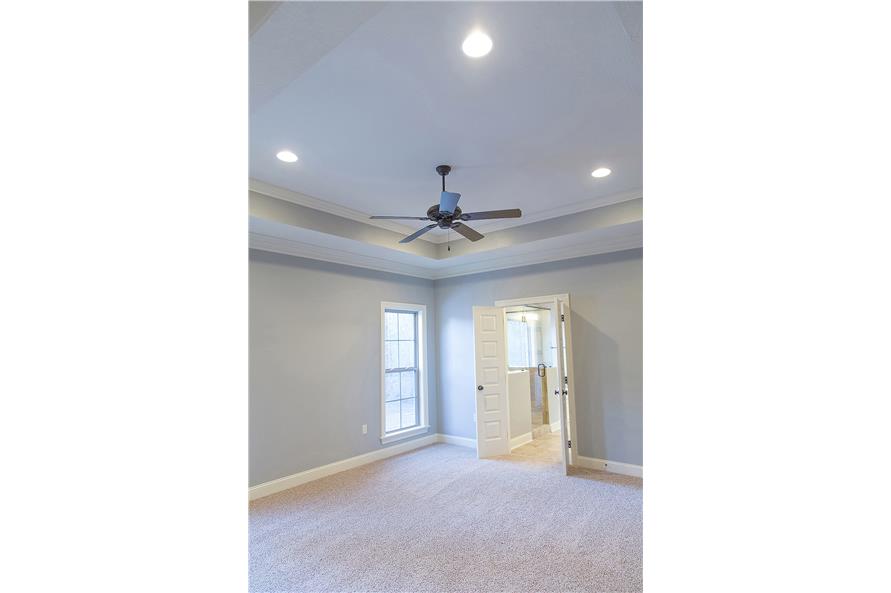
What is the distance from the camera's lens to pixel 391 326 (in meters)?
5.89

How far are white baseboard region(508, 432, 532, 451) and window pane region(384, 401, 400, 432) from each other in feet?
5.24

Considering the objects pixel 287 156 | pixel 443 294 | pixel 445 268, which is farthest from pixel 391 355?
pixel 287 156

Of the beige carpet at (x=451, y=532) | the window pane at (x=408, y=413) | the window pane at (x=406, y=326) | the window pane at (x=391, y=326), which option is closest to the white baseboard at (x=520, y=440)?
the beige carpet at (x=451, y=532)

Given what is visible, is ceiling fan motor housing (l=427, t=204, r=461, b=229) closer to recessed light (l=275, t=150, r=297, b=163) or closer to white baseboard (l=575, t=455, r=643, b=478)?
recessed light (l=275, t=150, r=297, b=163)

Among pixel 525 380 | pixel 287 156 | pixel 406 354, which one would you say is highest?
pixel 287 156

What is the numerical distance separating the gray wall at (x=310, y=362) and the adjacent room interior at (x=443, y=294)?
26 mm

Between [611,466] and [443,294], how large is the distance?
315 centimetres

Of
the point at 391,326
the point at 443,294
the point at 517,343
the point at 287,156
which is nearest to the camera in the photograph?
the point at 287,156

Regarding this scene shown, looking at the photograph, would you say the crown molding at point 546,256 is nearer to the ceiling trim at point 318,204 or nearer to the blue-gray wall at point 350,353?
the blue-gray wall at point 350,353

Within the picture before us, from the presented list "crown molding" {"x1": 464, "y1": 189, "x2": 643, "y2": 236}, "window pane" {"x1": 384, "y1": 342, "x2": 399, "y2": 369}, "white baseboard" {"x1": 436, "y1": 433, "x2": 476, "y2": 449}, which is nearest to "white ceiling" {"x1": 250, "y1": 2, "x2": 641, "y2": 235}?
"crown molding" {"x1": 464, "y1": 189, "x2": 643, "y2": 236}

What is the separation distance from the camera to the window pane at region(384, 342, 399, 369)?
5692mm

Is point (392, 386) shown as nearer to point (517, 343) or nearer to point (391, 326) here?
point (391, 326)
